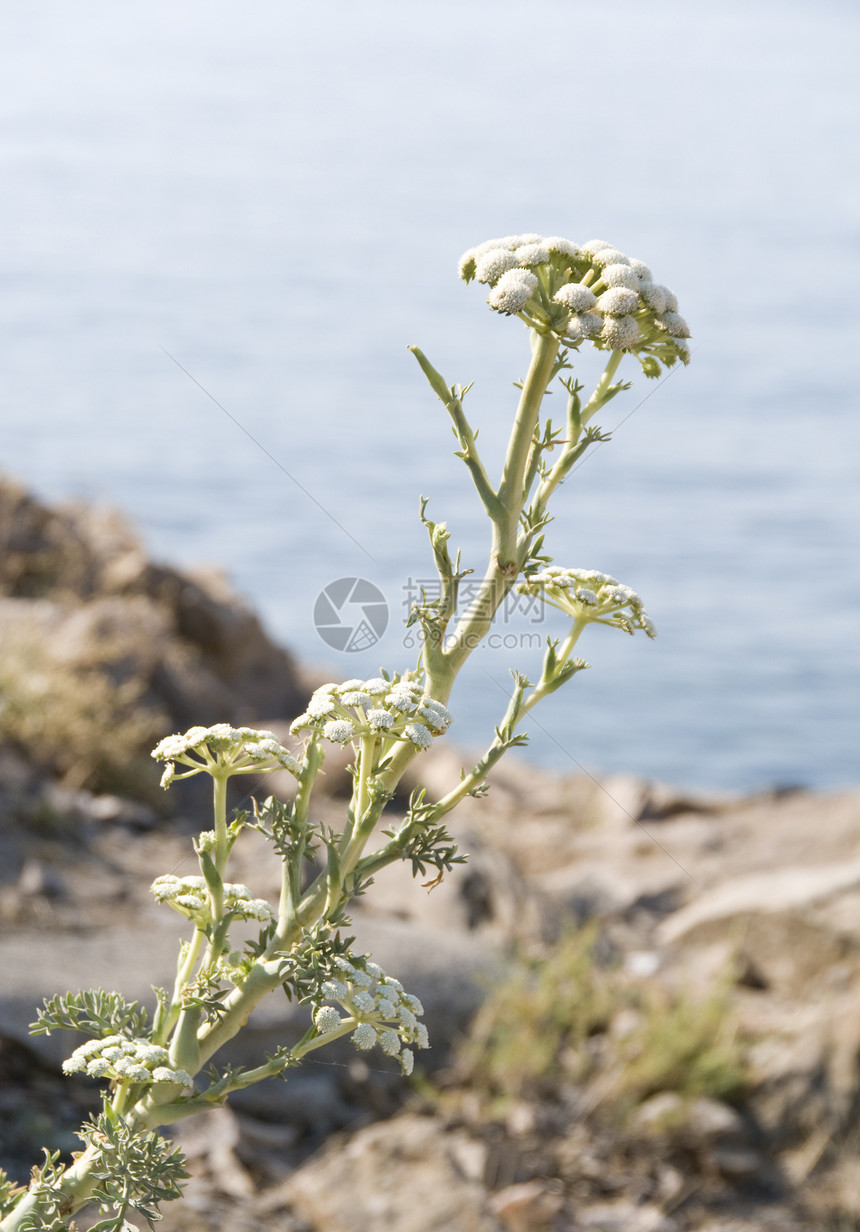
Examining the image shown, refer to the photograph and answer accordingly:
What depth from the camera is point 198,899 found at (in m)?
1.96

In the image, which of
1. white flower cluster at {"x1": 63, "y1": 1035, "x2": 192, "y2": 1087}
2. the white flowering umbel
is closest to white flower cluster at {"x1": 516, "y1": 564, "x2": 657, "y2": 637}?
the white flowering umbel

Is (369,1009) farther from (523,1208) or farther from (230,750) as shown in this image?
(523,1208)

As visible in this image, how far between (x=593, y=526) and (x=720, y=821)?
19826 mm

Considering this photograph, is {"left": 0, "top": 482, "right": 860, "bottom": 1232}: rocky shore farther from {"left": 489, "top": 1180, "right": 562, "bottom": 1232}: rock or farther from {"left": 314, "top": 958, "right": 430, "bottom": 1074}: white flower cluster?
{"left": 314, "top": 958, "right": 430, "bottom": 1074}: white flower cluster

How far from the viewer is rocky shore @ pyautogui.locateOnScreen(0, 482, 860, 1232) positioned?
4.73m

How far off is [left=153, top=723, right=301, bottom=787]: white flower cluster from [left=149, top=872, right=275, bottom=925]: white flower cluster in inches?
7.1

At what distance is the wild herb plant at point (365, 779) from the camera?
180cm

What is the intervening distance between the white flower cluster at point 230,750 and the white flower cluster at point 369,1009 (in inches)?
12.9

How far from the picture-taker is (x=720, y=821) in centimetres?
1074

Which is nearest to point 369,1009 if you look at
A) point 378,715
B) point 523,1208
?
point 378,715

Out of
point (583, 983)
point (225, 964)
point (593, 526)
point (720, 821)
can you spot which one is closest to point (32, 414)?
point (593, 526)

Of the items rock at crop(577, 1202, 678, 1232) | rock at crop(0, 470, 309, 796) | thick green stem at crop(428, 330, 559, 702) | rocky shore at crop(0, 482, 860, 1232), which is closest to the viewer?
thick green stem at crop(428, 330, 559, 702)

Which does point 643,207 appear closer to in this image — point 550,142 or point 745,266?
point 745,266

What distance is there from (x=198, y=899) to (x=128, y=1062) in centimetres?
27
